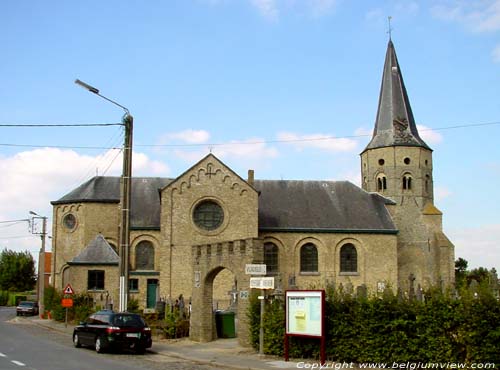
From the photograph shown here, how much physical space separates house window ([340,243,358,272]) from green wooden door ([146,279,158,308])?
13363mm

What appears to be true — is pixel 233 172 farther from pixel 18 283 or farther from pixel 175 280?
pixel 18 283

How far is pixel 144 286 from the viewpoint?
44.5 m

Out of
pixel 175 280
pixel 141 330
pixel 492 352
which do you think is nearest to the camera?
pixel 492 352

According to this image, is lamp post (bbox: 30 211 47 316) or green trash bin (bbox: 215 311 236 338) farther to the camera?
lamp post (bbox: 30 211 47 316)

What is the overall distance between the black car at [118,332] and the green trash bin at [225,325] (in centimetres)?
518

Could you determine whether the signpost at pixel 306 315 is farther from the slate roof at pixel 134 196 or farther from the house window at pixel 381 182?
the house window at pixel 381 182

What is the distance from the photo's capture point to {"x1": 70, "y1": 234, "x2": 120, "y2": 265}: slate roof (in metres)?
41.3

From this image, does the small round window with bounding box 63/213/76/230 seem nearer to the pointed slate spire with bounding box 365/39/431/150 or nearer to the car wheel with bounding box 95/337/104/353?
the pointed slate spire with bounding box 365/39/431/150

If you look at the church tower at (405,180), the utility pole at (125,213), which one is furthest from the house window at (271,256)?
the utility pole at (125,213)

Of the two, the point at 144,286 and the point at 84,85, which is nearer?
the point at 84,85

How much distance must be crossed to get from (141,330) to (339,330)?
6.77 meters

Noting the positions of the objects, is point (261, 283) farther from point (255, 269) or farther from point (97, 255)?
point (97, 255)

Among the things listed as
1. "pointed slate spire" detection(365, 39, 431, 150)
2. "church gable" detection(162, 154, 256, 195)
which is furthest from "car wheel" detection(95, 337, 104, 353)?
"pointed slate spire" detection(365, 39, 431, 150)

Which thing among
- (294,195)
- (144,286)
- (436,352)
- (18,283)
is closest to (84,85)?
(436,352)
